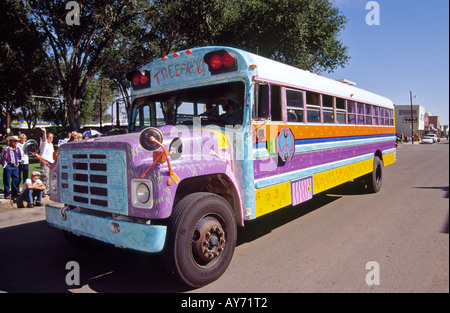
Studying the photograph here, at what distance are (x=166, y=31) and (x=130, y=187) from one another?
18831mm

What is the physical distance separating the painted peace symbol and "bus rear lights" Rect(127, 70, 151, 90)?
2128 millimetres

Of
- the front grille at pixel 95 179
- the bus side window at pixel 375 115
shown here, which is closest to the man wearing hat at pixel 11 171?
the front grille at pixel 95 179

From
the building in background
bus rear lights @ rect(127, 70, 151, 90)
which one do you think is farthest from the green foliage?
the building in background

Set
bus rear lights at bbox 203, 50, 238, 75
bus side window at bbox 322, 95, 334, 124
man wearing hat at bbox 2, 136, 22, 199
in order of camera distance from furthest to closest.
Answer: man wearing hat at bbox 2, 136, 22, 199 → bus side window at bbox 322, 95, 334, 124 → bus rear lights at bbox 203, 50, 238, 75

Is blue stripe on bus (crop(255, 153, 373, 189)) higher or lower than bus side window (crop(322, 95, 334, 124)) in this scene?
lower

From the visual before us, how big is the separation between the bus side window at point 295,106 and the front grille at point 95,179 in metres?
2.70

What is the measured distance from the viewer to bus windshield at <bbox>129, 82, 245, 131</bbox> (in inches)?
170

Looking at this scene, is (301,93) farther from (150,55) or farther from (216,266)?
(150,55)

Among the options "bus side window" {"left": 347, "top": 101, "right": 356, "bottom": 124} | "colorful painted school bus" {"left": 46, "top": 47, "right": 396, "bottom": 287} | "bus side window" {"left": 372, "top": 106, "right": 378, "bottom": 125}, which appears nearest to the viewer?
"colorful painted school bus" {"left": 46, "top": 47, "right": 396, "bottom": 287}

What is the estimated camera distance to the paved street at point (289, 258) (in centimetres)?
359

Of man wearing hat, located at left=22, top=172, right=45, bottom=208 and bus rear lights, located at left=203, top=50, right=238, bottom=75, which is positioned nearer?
bus rear lights, located at left=203, top=50, right=238, bottom=75

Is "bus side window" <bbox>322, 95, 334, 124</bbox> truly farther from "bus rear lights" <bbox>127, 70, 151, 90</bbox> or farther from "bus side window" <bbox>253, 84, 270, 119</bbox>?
"bus rear lights" <bbox>127, 70, 151, 90</bbox>

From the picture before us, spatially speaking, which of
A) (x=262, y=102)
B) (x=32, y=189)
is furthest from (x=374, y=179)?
(x=32, y=189)
